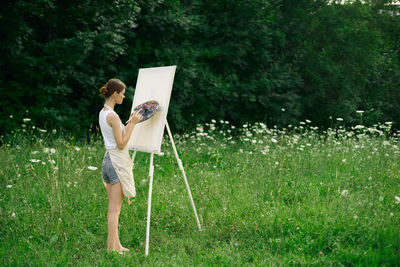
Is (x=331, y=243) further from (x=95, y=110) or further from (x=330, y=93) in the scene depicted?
(x=330, y=93)

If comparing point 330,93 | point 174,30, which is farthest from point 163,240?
point 330,93

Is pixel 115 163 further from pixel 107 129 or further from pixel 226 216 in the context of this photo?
pixel 226 216

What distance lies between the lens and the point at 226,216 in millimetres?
4410

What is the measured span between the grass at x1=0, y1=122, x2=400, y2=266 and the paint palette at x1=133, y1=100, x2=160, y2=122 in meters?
1.13

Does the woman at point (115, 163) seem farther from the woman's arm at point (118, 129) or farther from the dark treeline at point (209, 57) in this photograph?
the dark treeline at point (209, 57)

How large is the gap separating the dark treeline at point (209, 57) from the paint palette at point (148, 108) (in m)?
4.95

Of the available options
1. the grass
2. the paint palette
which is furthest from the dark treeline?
the paint palette

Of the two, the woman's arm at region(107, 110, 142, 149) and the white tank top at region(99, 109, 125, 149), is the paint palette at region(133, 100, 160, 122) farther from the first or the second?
the white tank top at region(99, 109, 125, 149)

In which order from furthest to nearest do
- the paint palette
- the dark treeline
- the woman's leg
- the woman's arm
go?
the dark treeline → the paint palette → the woman's leg → the woman's arm

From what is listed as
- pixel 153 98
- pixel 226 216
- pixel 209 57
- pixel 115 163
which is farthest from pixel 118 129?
pixel 209 57

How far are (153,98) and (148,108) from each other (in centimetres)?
19

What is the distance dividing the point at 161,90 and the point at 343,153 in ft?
13.1

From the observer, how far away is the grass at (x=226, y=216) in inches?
142

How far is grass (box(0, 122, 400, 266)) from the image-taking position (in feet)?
11.9
